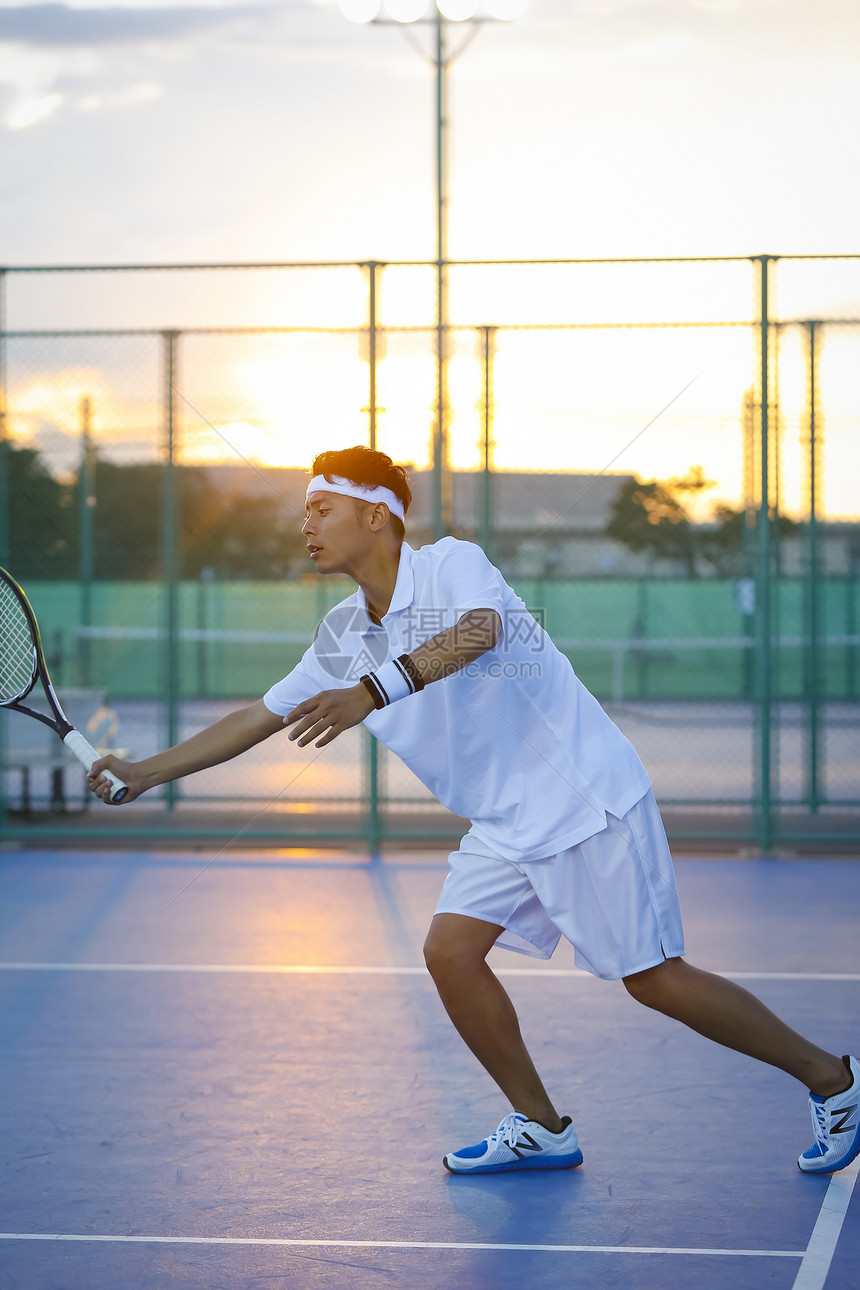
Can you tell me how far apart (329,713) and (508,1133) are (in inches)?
49.3

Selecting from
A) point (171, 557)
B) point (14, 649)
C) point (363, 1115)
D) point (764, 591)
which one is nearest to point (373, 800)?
point (171, 557)

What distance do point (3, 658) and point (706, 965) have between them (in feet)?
9.57

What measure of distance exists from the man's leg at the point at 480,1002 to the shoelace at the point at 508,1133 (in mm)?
35

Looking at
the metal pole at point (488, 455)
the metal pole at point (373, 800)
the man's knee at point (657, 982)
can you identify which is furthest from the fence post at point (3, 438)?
the man's knee at point (657, 982)

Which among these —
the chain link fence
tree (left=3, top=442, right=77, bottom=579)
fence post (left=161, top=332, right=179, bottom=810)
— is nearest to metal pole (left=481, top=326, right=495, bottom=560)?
the chain link fence

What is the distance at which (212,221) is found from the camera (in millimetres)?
11250

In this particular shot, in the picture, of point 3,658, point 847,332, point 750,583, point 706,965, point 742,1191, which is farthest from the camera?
point 750,583

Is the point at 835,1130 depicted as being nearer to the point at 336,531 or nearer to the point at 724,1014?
the point at 724,1014

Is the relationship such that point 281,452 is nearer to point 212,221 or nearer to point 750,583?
point 212,221

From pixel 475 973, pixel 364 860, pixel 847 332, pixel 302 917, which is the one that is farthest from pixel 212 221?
pixel 475 973

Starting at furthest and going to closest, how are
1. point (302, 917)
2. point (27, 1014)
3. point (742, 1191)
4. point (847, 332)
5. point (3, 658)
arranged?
point (847, 332)
point (302, 917)
point (27, 1014)
point (3, 658)
point (742, 1191)

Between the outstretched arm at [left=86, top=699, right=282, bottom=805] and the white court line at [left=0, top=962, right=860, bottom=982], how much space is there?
2064mm

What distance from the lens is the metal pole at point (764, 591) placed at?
7719 millimetres

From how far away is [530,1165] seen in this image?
3.45m
